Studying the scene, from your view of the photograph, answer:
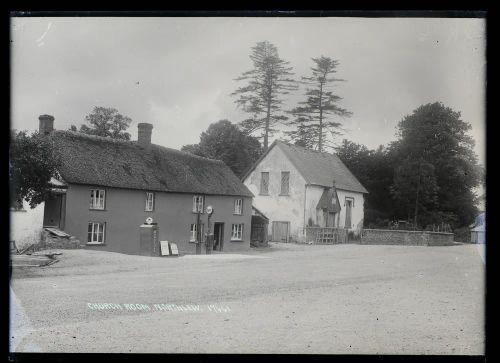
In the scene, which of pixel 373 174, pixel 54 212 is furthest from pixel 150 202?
pixel 373 174

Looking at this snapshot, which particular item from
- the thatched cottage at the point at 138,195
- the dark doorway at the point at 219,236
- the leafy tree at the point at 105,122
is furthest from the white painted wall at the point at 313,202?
the leafy tree at the point at 105,122

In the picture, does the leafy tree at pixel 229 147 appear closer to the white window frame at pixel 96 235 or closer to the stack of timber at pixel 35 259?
the white window frame at pixel 96 235

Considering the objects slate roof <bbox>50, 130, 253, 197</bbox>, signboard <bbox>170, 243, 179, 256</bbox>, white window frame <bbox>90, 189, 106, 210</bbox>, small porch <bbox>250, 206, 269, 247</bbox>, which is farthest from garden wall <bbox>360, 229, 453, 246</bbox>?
white window frame <bbox>90, 189, 106, 210</bbox>

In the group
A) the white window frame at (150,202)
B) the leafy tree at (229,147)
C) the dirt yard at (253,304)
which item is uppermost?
the leafy tree at (229,147)

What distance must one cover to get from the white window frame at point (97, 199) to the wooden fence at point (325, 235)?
18.2 ft

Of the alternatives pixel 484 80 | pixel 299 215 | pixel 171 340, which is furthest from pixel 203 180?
pixel 484 80

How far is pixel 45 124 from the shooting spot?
9.65 meters

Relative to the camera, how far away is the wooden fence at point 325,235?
43.2 ft

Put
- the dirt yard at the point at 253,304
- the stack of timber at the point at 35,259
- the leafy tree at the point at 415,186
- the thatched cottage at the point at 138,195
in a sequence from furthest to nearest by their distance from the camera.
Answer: the thatched cottage at the point at 138,195, the leafy tree at the point at 415,186, the stack of timber at the point at 35,259, the dirt yard at the point at 253,304

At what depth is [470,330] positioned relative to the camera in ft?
28.7

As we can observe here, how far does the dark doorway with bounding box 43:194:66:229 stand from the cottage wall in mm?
177

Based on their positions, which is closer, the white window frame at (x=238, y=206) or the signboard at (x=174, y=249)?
the signboard at (x=174, y=249)

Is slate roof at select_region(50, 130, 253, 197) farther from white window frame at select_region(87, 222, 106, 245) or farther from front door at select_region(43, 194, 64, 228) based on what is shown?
white window frame at select_region(87, 222, 106, 245)

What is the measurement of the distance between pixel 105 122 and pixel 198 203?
3.74 m
